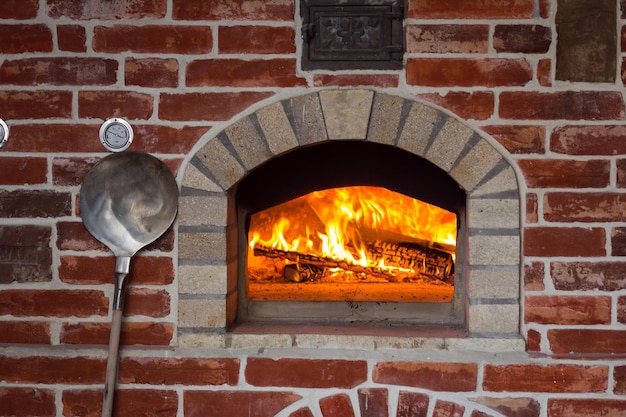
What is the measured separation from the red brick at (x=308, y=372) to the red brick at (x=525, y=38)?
1170mm

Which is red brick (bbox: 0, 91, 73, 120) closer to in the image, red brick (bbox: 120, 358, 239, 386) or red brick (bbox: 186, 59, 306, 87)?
red brick (bbox: 186, 59, 306, 87)

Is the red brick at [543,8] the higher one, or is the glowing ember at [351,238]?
the red brick at [543,8]

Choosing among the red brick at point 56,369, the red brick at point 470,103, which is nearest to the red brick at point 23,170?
the red brick at point 56,369

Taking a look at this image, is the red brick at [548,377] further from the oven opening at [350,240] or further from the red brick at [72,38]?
the red brick at [72,38]

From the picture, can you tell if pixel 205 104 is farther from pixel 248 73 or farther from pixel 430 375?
pixel 430 375

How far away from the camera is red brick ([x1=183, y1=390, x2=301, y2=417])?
230 centimetres

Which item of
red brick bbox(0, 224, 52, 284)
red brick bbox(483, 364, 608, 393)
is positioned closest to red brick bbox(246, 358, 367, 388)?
red brick bbox(483, 364, 608, 393)

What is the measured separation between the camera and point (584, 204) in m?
2.25

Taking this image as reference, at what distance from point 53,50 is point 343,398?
5.05 feet

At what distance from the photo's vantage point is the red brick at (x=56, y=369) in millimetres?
2318

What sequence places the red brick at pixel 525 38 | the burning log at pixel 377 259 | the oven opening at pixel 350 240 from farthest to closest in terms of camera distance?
the burning log at pixel 377 259 → the oven opening at pixel 350 240 → the red brick at pixel 525 38

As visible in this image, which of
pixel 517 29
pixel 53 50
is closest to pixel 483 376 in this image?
pixel 517 29

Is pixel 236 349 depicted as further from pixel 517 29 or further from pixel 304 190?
pixel 517 29

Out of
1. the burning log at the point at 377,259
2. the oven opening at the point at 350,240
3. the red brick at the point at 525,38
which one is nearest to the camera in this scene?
the red brick at the point at 525,38
